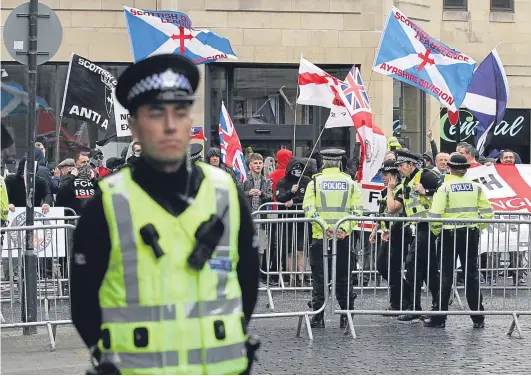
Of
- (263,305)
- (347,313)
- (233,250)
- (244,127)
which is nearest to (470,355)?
(347,313)

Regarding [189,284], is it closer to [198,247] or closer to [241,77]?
[198,247]

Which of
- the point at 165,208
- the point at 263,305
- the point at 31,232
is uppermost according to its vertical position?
the point at 165,208

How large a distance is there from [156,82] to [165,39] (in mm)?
13761

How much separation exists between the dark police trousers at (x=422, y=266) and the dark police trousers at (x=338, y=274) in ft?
2.34

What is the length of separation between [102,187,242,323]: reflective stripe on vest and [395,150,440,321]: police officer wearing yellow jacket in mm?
8283

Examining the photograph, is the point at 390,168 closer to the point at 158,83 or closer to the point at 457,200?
the point at 457,200

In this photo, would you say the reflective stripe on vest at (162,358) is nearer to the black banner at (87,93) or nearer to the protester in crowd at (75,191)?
the black banner at (87,93)

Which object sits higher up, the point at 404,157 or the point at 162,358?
the point at 404,157

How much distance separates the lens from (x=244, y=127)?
83.4 ft

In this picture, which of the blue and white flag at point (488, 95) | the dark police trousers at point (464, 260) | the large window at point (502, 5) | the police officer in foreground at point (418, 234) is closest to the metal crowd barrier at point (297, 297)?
the police officer in foreground at point (418, 234)

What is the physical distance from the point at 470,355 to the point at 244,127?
1525 cm

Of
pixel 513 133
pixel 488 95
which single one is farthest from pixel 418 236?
pixel 513 133

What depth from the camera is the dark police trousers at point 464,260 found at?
12.5 meters

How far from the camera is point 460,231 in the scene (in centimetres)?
1253
